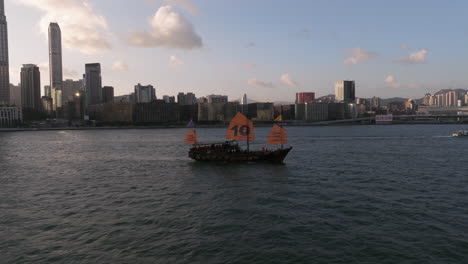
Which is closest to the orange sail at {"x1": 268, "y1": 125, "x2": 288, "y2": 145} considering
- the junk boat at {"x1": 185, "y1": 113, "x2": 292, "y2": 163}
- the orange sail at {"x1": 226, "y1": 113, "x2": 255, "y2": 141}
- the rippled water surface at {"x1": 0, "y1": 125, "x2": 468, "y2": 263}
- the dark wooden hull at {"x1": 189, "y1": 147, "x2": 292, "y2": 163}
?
the junk boat at {"x1": 185, "y1": 113, "x2": 292, "y2": 163}

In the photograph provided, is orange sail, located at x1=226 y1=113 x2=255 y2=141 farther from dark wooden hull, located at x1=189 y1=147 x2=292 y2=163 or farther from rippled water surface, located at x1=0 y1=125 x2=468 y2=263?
rippled water surface, located at x1=0 y1=125 x2=468 y2=263

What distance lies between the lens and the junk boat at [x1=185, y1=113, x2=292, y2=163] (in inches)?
2437

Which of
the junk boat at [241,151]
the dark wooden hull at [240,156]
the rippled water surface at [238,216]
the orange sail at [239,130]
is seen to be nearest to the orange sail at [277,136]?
the junk boat at [241,151]

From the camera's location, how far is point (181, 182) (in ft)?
151

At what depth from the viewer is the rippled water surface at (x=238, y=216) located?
22000 millimetres

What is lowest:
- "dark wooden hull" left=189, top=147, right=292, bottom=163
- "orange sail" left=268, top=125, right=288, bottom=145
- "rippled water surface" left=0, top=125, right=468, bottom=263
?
"rippled water surface" left=0, top=125, right=468, bottom=263

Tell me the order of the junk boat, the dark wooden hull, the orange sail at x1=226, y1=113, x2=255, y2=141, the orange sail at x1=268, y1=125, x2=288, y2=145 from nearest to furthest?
the orange sail at x1=268, y1=125, x2=288, y2=145, the junk boat, the dark wooden hull, the orange sail at x1=226, y1=113, x2=255, y2=141

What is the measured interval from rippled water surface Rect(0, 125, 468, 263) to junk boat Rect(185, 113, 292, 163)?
8707mm

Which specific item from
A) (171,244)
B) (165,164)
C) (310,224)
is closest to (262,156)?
(165,164)

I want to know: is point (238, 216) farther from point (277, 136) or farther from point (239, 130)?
point (239, 130)

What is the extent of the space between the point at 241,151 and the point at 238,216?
35.3m

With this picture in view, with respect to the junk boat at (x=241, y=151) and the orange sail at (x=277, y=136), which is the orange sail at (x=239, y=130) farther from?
the orange sail at (x=277, y=136)

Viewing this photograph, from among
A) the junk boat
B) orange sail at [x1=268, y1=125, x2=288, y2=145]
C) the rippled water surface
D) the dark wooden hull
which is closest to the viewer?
the rippled water surface

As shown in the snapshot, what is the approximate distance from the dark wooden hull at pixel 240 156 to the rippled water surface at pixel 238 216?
28.1 ft
